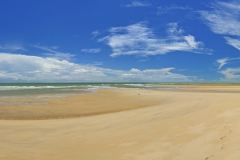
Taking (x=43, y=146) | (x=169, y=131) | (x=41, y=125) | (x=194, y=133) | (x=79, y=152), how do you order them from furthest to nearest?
(x=41, y=125)
(x=169, y=131)
(x=194, y=133)
(x=43, y=146)
(x=79, y=152)

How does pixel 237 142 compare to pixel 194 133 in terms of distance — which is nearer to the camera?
pixel 237 142

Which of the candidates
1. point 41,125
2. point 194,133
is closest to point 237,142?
point 194,133

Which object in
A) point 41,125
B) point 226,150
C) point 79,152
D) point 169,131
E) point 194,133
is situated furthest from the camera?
point 41,125

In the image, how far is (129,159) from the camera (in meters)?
7.62

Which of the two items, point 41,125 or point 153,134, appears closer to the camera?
point 153,134

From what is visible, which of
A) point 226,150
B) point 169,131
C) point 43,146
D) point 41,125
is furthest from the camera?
point 41,125

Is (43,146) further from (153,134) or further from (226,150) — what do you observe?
(226,150)

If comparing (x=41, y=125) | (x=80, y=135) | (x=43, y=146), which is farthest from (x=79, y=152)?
(x=41, y=125)

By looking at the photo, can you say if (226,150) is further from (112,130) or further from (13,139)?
(13,139)

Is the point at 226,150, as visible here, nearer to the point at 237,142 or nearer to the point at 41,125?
the point at 237,142

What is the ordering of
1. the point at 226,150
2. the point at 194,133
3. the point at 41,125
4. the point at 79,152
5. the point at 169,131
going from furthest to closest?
the point at 41,125, the point at 169,131, the point at 194,133, the point at 79,152, the point at 226,150

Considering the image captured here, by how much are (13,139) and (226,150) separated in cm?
600

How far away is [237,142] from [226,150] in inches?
24.0

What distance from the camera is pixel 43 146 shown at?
358 inches
